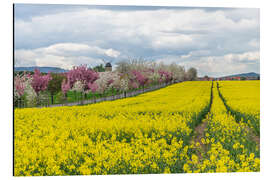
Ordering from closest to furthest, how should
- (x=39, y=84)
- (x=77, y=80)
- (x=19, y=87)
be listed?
(x=19, y=87), (x=39, y=84), (x=77, y=80)

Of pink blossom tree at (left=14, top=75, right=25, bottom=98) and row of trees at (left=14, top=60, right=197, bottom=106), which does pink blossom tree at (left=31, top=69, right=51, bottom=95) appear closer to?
row of trees at (left=14, top=60, right=197, bottom=106)

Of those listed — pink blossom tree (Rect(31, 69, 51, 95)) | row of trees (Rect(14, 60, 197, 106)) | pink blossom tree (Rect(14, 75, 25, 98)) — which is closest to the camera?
pink blossom tree (Rect(14, 75, 25, 98))

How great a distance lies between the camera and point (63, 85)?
11391mm

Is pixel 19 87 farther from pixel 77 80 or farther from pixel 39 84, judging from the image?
pixel 77 80

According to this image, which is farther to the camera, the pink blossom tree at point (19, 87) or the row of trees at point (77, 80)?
the row of trees at point (77, 80)

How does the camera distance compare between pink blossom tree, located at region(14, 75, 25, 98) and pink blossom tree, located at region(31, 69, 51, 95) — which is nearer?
pink blossom tree, located at region(14, 75, 25, 98)

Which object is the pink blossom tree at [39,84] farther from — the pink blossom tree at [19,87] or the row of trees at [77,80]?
the pink blossom tree at [19,87]

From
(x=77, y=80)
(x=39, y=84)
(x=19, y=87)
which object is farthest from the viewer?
(x=77, y=80)

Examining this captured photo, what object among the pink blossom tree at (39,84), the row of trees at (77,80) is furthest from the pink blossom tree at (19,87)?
the pink blossom tree at (39,84)

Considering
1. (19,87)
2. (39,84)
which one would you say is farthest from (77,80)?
(19,87)

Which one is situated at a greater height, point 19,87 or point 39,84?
point 39,84

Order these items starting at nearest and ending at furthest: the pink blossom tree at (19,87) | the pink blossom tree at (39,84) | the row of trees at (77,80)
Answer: the pink blossom tree at (19,87) → the row of trees at (77,80) → the pink blossom tree at (39,84)

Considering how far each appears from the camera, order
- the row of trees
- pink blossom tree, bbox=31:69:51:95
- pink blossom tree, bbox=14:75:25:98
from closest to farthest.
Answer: pink blossom tree, bbox=14:75:25:98
the row of trees
pink blossom tree, bbox=31:69:51:95

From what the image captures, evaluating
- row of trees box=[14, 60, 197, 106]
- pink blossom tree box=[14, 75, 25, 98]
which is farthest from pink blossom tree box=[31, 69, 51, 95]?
pink blossom tree box=[14, 75, 25, 98]
